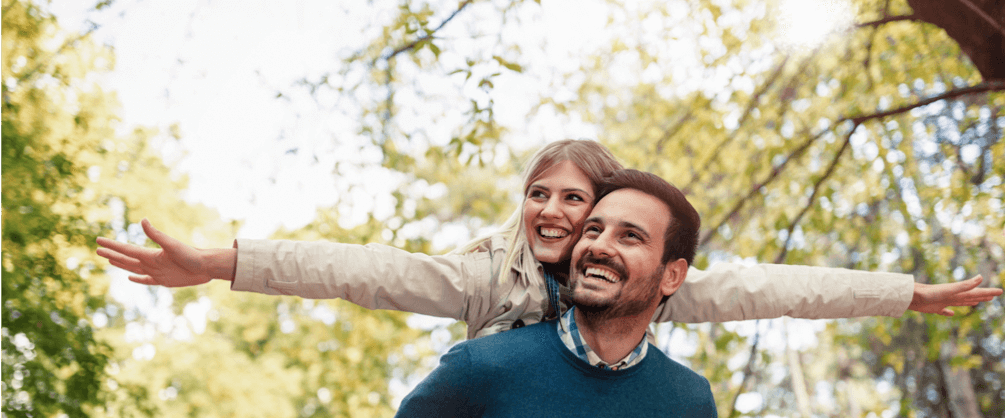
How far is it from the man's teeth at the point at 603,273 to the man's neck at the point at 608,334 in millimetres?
99

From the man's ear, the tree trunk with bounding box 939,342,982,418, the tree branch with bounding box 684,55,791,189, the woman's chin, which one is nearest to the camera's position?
the man's ear

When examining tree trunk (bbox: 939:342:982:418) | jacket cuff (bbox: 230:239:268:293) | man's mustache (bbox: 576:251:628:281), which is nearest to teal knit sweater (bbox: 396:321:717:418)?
man's mustache (bbox: 576:251:628:281)

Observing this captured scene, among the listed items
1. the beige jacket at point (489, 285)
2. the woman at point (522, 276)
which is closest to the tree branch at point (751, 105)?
the woman at point (522, 276)

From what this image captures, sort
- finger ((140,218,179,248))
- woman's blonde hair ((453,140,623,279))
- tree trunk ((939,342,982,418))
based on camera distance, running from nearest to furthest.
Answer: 1. finger ((140,218,179,248))
2. woman's blonde hair ((453,140,623,279))
3. tree trunk ((939,342,982,418))

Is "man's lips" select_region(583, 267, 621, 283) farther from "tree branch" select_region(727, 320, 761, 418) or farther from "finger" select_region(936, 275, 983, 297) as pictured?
"tree branch" select_region(727, 320, 761, 418)

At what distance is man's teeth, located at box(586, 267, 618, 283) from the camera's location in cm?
174

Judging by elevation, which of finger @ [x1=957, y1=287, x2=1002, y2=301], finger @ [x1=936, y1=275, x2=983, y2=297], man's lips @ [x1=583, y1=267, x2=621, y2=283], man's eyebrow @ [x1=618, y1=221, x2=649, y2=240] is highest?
man's eyebrow @ [x1=618, y1=221, x2=649, y2=240]

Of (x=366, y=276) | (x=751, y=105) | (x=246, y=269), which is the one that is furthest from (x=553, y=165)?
(x=751, y=105)

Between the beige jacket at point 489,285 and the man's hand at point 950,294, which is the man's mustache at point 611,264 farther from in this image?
the man's hand at point 950,294

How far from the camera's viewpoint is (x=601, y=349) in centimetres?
176

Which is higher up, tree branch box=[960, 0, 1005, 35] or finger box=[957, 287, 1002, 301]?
tree branch box=[960, 0, 1005, 35]

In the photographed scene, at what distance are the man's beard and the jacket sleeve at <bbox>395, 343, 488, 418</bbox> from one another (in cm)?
31

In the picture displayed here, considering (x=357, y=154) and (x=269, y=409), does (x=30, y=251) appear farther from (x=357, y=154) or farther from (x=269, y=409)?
(x=269, y=409)

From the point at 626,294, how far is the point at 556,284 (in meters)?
0.25
